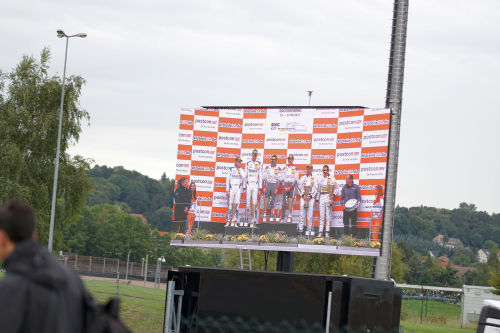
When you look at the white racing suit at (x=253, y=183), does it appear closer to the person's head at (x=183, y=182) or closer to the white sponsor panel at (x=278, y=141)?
the white sponsor panel at (x=278, y=141)

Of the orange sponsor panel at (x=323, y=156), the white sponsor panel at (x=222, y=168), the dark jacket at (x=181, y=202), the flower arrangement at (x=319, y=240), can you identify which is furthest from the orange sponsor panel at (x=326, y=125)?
the dark jacket at (x=181, y=202)

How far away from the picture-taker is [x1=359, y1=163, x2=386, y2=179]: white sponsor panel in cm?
1970

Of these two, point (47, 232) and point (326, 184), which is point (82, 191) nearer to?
point (47, 232)

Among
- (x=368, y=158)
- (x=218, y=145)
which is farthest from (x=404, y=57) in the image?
(x=218, y=145)

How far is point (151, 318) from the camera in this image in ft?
92.2

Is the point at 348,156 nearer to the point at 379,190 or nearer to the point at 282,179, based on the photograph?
the point at 379,190

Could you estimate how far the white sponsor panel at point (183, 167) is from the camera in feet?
72.4

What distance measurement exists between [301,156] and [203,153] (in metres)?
2.91

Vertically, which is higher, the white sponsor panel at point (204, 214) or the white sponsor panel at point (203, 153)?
the white sponsor panel at point (203, 153)

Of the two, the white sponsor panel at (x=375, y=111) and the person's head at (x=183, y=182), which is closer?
the white sponsor panel at (x=375, y=111)

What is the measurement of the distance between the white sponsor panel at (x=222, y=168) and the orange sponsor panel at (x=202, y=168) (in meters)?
0.12

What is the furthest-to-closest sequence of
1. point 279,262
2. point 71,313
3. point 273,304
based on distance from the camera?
point 279,262, point 273,304, point 71,313

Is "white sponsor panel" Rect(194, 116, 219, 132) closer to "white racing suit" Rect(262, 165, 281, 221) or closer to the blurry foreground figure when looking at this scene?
"white racing suit" Rect(262, 165, 281, 221)

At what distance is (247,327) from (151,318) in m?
19.9
